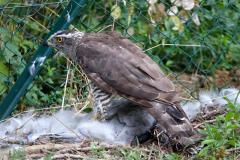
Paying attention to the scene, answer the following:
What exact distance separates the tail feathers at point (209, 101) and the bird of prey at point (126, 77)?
0.66 metres

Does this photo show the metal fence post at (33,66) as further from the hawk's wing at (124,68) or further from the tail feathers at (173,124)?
the tail feathers at (173,124)

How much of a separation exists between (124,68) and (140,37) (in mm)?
1429

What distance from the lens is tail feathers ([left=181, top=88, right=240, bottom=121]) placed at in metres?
6.20

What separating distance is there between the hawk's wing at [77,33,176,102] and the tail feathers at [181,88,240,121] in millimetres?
664

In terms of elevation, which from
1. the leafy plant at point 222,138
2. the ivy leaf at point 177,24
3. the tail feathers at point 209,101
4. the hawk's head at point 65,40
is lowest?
the tail feathers at point 209,101

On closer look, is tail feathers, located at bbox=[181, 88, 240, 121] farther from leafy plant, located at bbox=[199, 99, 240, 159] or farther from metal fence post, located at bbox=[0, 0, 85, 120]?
metal fence post, located at bbox=[0, 0, 85, 120]

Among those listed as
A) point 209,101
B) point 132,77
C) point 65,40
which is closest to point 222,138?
point 132,77

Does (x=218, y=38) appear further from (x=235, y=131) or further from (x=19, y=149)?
(x=19, y=149)

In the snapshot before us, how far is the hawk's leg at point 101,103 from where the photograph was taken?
5.69m

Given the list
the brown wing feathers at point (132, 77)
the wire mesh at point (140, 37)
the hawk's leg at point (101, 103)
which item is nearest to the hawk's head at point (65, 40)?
the brown wing feathers at point (132, 77)

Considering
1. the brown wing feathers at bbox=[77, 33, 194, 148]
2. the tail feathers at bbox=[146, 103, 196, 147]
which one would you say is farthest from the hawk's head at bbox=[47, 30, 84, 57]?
the tail feathers at bbox=[146, 103, 196, 147]

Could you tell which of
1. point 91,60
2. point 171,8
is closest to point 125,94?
point 91,60

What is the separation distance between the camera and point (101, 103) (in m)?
5.74

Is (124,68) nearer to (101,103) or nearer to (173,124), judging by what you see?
(101,103)
